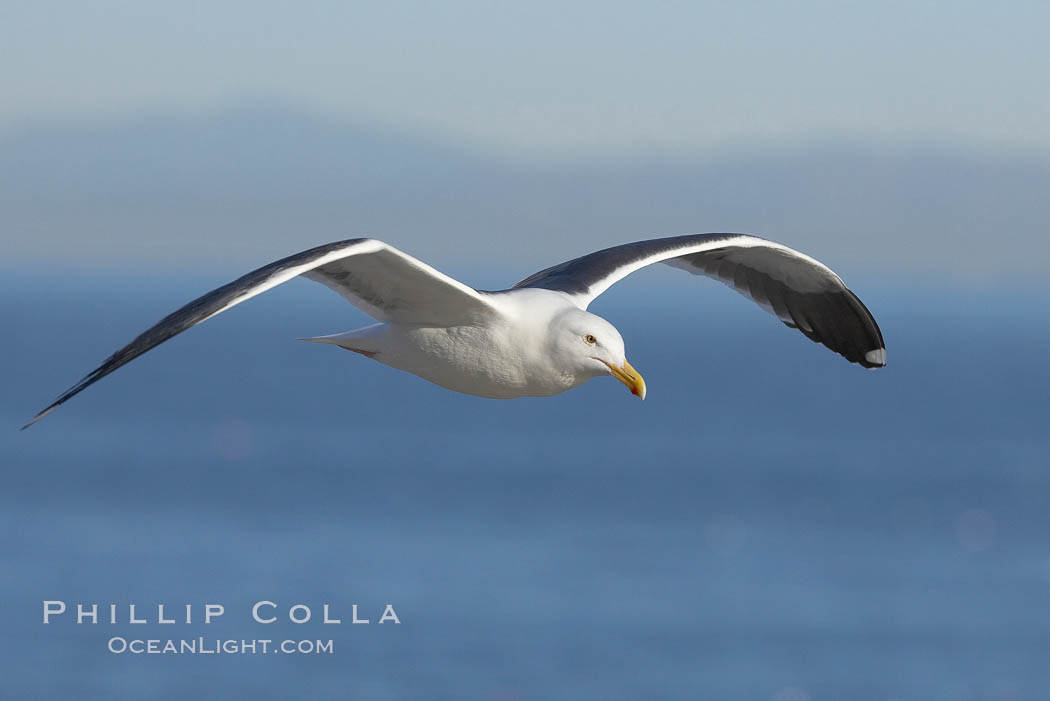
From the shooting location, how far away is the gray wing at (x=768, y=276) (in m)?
13.1

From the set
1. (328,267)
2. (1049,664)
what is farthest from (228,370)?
(328,267)

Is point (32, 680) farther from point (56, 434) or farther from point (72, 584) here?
point (56, 434)

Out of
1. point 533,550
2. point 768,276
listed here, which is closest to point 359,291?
point 768,276

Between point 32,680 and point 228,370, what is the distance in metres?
130

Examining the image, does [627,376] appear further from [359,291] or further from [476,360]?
[359,291]

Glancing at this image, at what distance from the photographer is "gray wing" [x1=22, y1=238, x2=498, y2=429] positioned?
943 cm

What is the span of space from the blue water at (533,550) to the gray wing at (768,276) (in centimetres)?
5200

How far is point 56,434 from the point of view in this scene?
125375mm

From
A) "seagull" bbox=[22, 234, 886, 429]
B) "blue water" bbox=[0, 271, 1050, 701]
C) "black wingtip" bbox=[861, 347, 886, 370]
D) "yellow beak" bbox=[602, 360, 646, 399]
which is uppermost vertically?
"seagull" bbox=[22, 234, 886, 429]

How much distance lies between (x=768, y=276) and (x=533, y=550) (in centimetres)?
7285

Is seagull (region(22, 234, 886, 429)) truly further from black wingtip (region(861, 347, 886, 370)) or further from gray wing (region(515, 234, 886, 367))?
black wingtip (region(861, 347, 886, 370))

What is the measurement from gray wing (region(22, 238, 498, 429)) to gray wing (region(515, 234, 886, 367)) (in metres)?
1.67

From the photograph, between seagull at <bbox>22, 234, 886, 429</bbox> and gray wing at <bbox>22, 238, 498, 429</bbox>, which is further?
seagull at <bbox>22, 234, 886, 429</bbox>

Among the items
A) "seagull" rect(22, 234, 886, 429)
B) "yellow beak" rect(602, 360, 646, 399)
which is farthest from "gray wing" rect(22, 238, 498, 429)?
"yellow beak" rect(602, 360, 646, 399)
